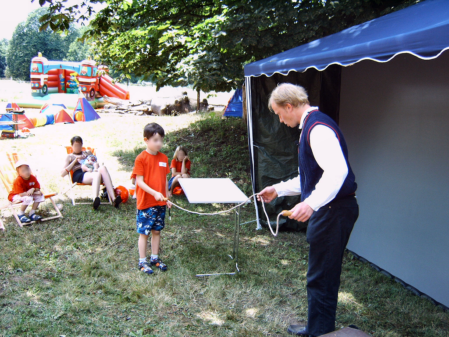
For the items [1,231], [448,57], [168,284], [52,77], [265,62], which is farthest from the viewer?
[52,77]

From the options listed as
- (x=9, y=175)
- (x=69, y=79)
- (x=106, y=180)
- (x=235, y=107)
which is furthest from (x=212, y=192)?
(x=69, y=79)

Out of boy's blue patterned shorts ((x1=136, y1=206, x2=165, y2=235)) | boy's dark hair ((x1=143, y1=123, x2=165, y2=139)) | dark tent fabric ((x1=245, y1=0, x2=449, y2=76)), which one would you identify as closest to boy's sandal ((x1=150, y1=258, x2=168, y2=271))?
boy's blue patterned shorts ((x1=136, y1=206, x2=165, y2=235))

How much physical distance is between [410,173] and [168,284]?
100 inches

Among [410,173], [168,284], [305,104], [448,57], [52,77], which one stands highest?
[52,77]

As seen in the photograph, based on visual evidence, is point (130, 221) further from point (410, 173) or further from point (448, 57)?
point (448, 57)

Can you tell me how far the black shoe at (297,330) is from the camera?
290 cm

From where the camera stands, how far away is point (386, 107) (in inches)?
157

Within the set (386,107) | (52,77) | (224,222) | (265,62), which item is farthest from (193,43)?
(52,77)

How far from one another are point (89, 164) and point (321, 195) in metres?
4.64

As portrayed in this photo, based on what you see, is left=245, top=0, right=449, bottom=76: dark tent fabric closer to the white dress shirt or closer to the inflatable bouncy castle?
the white dress shirt

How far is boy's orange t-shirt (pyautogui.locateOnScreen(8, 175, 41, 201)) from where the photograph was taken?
4956mm

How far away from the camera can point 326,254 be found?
96.7 inches

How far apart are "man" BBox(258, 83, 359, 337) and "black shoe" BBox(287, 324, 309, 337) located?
27cm

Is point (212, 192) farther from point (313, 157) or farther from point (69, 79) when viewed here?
point (69, 79)
